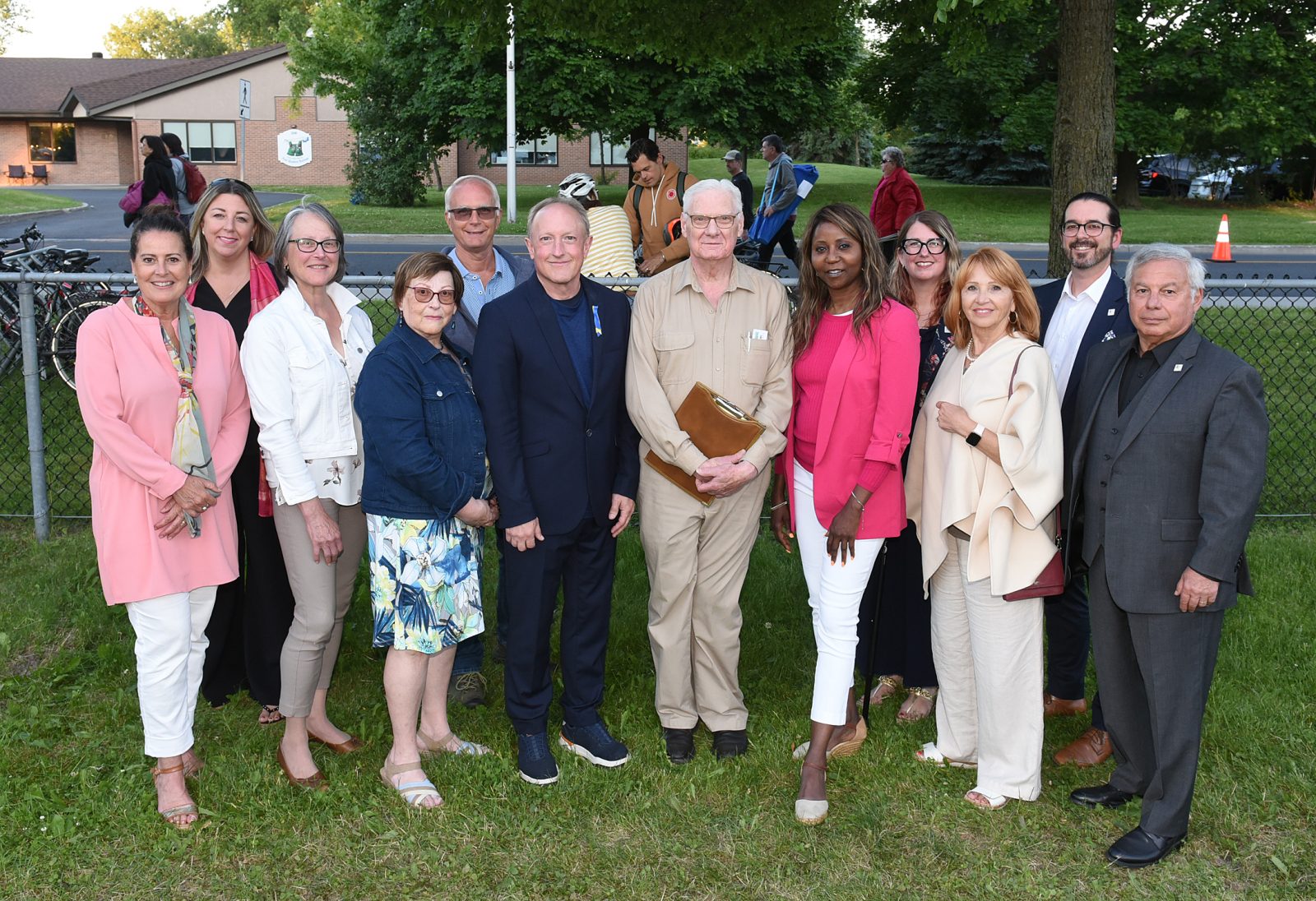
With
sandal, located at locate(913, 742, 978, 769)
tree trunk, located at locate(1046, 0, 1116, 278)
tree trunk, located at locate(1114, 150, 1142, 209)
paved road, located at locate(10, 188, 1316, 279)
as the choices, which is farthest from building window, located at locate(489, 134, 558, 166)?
sandal, located at locate(913, 742, 978, 769)

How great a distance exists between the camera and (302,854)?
3809 mm

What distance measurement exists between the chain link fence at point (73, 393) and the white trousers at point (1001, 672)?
2475 mm

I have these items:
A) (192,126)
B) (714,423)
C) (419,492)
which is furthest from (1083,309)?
(192,126)

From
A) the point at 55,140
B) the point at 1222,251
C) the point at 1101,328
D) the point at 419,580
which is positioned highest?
the point at 55,140

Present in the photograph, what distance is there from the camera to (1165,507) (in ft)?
11.9

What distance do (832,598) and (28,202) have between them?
35.1 metres

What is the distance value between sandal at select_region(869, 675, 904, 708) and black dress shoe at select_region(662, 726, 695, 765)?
0.93 m

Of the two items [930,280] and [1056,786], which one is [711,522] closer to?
[930,280]

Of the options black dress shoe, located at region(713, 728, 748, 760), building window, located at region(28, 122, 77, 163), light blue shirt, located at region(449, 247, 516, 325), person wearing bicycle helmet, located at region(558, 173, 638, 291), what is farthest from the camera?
building window, located at region(28, 122, 77, 163)

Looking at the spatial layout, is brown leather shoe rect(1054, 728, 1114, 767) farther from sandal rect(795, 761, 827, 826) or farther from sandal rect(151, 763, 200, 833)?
sandal rect(151, 763, 200, 833)

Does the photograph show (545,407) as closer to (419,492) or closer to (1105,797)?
(419,492)

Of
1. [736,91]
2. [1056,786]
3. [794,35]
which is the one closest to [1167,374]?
[1056,786]

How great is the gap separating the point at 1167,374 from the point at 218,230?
11.3 ft

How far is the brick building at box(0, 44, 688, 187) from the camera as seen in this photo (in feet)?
152
